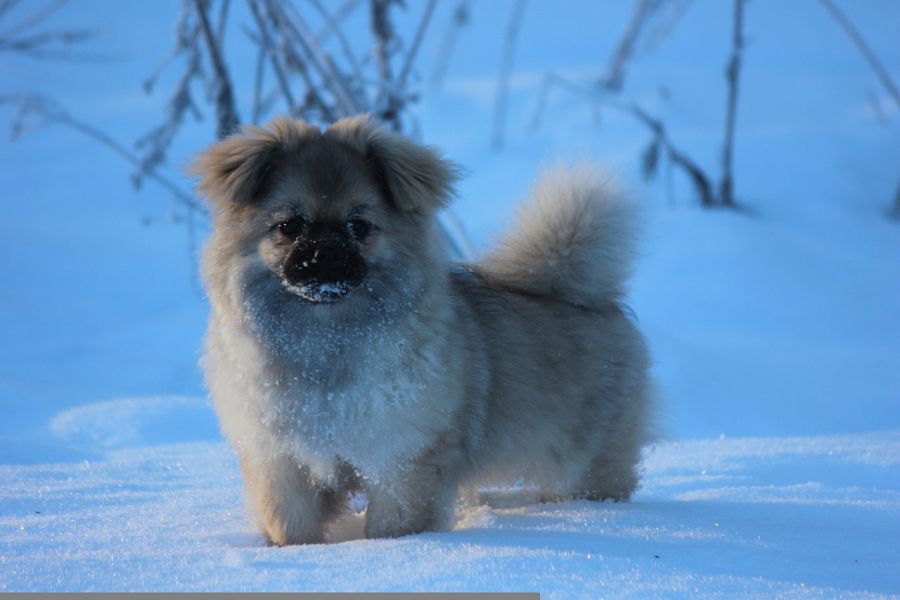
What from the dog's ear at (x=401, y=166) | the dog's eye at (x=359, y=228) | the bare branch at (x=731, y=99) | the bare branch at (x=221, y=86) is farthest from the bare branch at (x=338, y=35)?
the bare branch at (x=731, y=99)

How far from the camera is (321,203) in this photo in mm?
3043

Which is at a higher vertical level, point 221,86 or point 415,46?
point 415,46

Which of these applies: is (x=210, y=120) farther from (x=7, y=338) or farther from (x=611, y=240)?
(x=611, y=240)

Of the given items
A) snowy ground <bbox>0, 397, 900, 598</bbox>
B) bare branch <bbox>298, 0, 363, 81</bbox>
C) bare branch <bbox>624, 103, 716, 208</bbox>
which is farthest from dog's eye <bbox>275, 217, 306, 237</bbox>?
bare branch <bbox>624, 103, 716, 208</bbox>

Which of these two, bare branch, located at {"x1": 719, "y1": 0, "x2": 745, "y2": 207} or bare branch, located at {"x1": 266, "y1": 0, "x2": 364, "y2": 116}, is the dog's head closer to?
bare branch, located at {"x1": 266, "y1": 0, "x2": 364, "y2": 116}

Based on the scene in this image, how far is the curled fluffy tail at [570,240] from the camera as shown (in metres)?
3.81

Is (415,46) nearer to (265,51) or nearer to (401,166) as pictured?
(265,51)

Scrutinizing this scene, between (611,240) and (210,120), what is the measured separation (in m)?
8.91

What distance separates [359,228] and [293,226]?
0.70 ft

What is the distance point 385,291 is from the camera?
3094 millimetres

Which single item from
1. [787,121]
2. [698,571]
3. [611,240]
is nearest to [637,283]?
[787,121]

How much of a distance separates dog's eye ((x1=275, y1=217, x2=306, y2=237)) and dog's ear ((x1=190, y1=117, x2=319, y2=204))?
166 millimetres

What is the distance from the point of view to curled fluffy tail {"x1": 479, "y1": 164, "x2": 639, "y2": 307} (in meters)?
3.81

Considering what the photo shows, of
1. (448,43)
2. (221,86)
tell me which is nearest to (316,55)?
(221,86)
